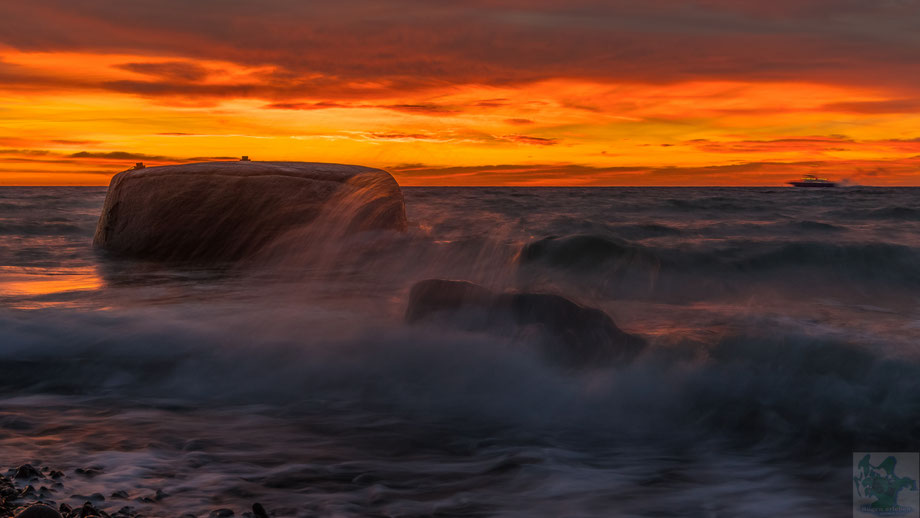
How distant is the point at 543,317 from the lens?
5.25m

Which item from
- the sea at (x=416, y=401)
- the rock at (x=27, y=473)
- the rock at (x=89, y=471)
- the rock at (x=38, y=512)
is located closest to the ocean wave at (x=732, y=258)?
the sea at (x=416, y=401)

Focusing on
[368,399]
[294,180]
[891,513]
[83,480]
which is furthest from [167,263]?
[891,513]

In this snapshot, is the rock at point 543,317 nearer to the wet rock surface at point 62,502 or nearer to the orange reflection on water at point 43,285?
the wet rock surface at point 62,502

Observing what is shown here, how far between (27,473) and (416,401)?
2124 mm

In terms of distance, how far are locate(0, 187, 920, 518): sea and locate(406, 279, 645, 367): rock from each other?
127 millimetres

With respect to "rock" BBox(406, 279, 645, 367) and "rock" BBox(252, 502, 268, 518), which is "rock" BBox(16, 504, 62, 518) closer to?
"rock" BBox(252, 502, 268, 518)

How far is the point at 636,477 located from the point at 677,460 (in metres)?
0.36

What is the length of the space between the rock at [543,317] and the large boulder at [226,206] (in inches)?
145

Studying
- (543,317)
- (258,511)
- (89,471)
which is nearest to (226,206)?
(543,317)

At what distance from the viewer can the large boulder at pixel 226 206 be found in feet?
29.4

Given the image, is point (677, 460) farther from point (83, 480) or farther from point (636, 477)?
point (83, 480)

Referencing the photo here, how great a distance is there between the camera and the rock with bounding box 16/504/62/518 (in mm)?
2340

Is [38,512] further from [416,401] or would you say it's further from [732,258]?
[732,258]

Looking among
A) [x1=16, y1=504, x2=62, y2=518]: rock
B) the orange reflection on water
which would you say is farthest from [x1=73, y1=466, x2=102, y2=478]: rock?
the orange reflection on water
